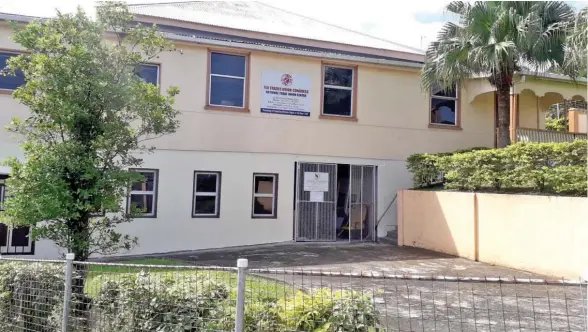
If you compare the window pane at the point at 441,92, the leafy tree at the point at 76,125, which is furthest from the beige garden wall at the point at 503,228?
the leafy tree at the point at 76,125

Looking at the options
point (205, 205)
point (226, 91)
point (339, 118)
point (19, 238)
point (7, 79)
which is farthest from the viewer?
point (339, 118)

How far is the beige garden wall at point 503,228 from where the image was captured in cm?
914

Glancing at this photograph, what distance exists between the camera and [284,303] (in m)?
4.23

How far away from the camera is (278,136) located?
1362 centimetres

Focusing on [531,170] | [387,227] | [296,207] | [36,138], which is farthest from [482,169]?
[36,138]

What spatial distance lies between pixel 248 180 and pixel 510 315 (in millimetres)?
8123

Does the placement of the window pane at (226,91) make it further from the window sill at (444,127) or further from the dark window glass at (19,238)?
the window sill at (444,127)

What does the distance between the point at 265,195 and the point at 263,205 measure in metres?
0.28

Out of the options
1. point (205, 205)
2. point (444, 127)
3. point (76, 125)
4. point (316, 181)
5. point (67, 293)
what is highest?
point (444, 127)

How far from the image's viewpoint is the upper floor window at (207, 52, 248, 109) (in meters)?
13.2

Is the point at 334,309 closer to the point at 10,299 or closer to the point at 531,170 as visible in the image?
the point at 10,299

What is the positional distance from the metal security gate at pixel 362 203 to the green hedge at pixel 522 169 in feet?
7.64

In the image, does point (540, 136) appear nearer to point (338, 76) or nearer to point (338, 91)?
point (338, 91)

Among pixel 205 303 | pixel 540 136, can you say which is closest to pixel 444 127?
pixel 540 136
